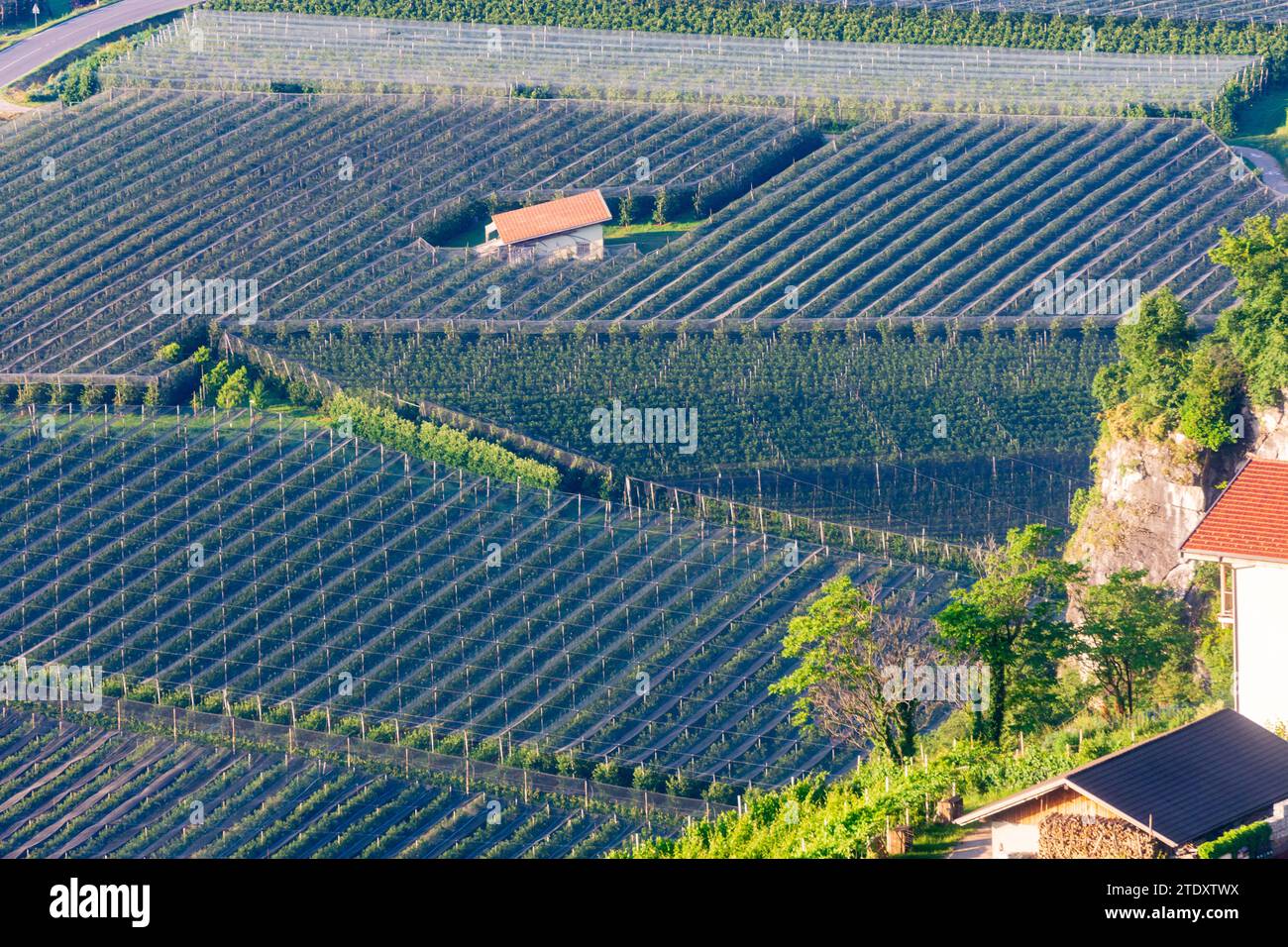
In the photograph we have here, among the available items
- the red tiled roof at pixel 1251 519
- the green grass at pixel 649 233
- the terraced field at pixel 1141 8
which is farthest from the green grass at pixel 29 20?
the red tiled roof at pixel 1251 519

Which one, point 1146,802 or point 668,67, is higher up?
point 668,67

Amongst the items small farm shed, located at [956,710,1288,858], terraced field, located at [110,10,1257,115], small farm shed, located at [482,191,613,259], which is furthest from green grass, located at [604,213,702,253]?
small farm shed, located at [956,710,1288,858]

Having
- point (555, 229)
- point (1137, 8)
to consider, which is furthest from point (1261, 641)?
point (1137, 8)

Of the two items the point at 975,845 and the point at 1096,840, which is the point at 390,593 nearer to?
the point at 975,845

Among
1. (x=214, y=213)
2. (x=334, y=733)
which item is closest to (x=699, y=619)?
(x=334, y=733)

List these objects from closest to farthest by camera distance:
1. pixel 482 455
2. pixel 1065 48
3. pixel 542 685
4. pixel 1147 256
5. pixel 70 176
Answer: pixel 542 685
pixel 482 455
pixel 1147 256
pixel 70 176
pixel 1065 48

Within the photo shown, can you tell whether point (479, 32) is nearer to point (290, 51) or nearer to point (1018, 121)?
point (290, 51)

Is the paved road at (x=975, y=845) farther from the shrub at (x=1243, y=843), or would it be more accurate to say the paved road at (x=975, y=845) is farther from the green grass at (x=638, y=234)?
the green grass at (x=638, y=234)
